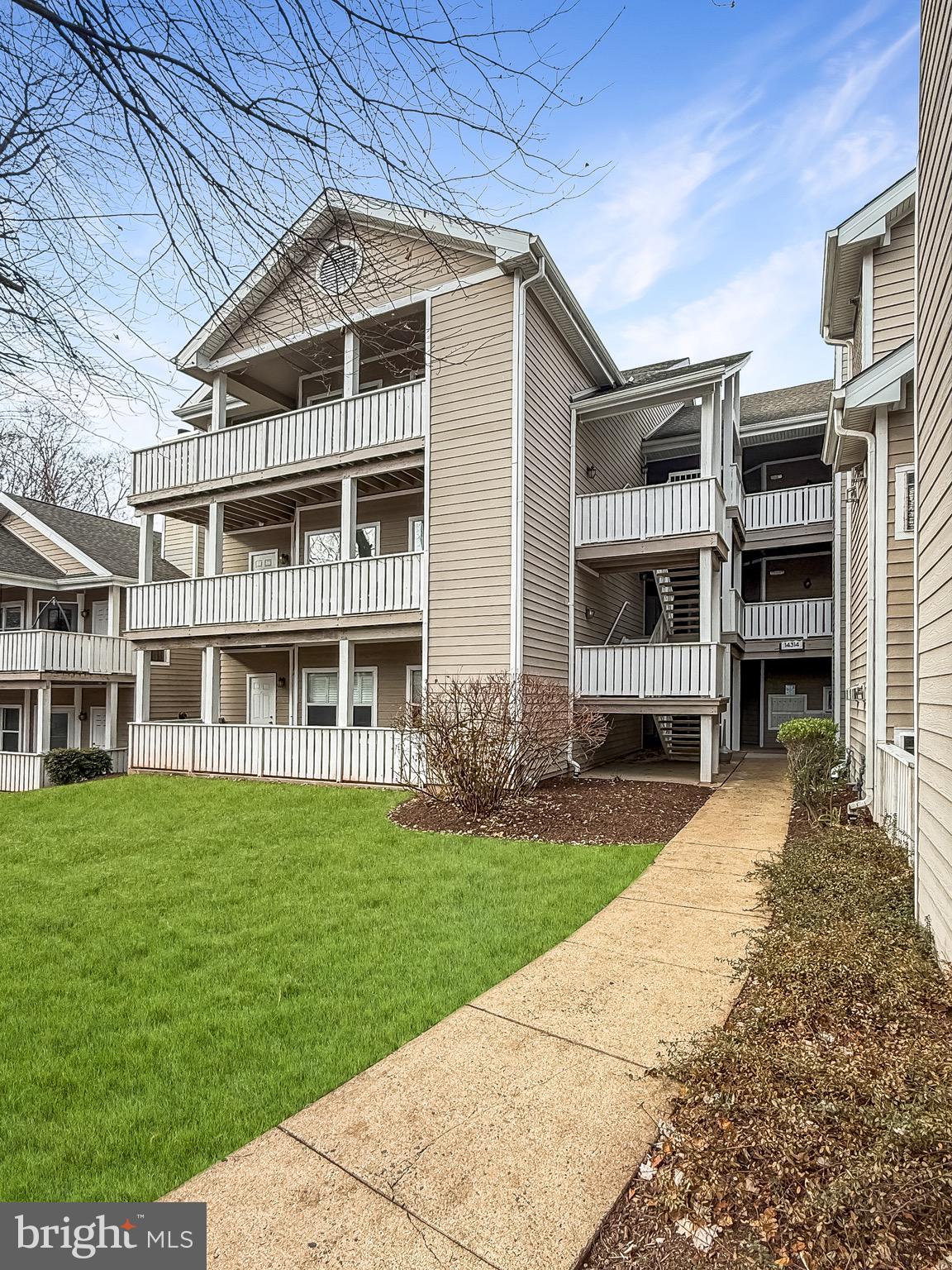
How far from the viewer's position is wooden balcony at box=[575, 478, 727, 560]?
39.3ft

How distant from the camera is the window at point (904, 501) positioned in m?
7.79

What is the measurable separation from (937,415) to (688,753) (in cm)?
1250

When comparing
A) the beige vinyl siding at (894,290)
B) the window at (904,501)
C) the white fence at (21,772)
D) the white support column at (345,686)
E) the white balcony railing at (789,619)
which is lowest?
the white fence at (21,772)

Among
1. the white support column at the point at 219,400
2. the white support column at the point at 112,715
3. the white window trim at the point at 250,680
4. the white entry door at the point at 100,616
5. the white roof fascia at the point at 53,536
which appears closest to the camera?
the white support column at the point at 219,400

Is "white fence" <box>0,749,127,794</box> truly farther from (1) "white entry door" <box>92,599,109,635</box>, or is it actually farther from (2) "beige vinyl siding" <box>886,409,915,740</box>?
(2) "beige vinyl siding" <box>886,409,915,740</box>

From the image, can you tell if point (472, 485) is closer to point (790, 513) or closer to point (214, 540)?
point (214, 540)

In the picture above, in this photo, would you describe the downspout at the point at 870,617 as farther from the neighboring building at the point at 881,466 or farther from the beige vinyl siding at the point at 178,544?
the beige vinyl siding at the point at 178,544

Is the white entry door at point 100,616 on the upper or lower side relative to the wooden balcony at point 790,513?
lower

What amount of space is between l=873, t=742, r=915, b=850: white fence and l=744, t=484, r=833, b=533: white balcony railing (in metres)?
10.3

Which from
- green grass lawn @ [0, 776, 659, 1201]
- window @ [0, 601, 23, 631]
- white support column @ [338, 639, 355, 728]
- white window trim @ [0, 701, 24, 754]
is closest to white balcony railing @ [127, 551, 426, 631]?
white support column @ [338, 639, 355, 728]

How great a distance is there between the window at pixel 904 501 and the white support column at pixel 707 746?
15.5ft

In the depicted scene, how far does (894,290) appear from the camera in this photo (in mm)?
9445

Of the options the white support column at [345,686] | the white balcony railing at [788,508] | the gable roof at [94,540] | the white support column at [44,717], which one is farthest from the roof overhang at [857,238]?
the white support column at [44,717]

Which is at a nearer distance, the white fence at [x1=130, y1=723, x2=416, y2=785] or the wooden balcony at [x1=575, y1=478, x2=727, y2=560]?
the white fence at [x1=130, y1=723, x2=416, y2=785]
